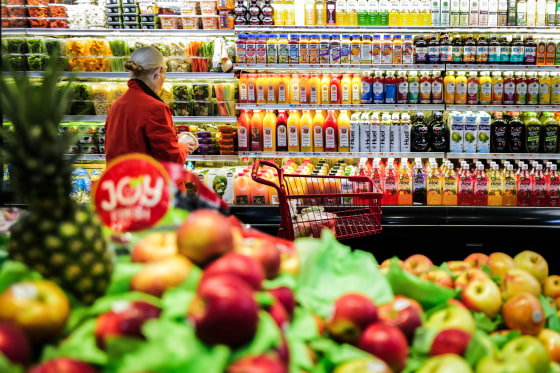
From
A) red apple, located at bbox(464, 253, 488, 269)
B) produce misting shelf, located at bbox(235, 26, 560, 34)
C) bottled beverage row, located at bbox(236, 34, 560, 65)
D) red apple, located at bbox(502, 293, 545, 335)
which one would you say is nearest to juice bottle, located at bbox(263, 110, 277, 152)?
bottled beverage row, located at bbox(236, 34, 560, 65)

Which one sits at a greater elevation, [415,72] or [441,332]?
[415,72]

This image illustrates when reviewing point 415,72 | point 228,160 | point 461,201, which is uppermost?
point 415,72

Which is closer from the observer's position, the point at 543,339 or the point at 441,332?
the point at 441,332

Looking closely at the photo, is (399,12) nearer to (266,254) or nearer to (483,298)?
(483,298)

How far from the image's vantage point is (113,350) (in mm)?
954

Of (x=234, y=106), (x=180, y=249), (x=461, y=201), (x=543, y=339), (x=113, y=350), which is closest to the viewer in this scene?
(x=113, y=350)

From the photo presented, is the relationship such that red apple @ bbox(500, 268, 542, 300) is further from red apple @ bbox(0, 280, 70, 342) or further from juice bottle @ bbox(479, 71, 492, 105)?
juice bottle @ bbox(479, 71, 492, 105)

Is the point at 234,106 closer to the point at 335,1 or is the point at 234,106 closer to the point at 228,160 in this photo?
the point at 228,160

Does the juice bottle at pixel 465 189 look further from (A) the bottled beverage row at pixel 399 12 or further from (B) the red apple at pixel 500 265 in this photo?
(B) the red apple at pixel 500 265

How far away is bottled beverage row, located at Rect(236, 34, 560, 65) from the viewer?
4.19 m

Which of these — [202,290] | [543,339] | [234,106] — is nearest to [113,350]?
[202,290]

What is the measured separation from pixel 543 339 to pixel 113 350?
1071 millimetres

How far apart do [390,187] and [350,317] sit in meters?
3.09

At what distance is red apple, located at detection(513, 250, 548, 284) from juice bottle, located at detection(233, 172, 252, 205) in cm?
265
